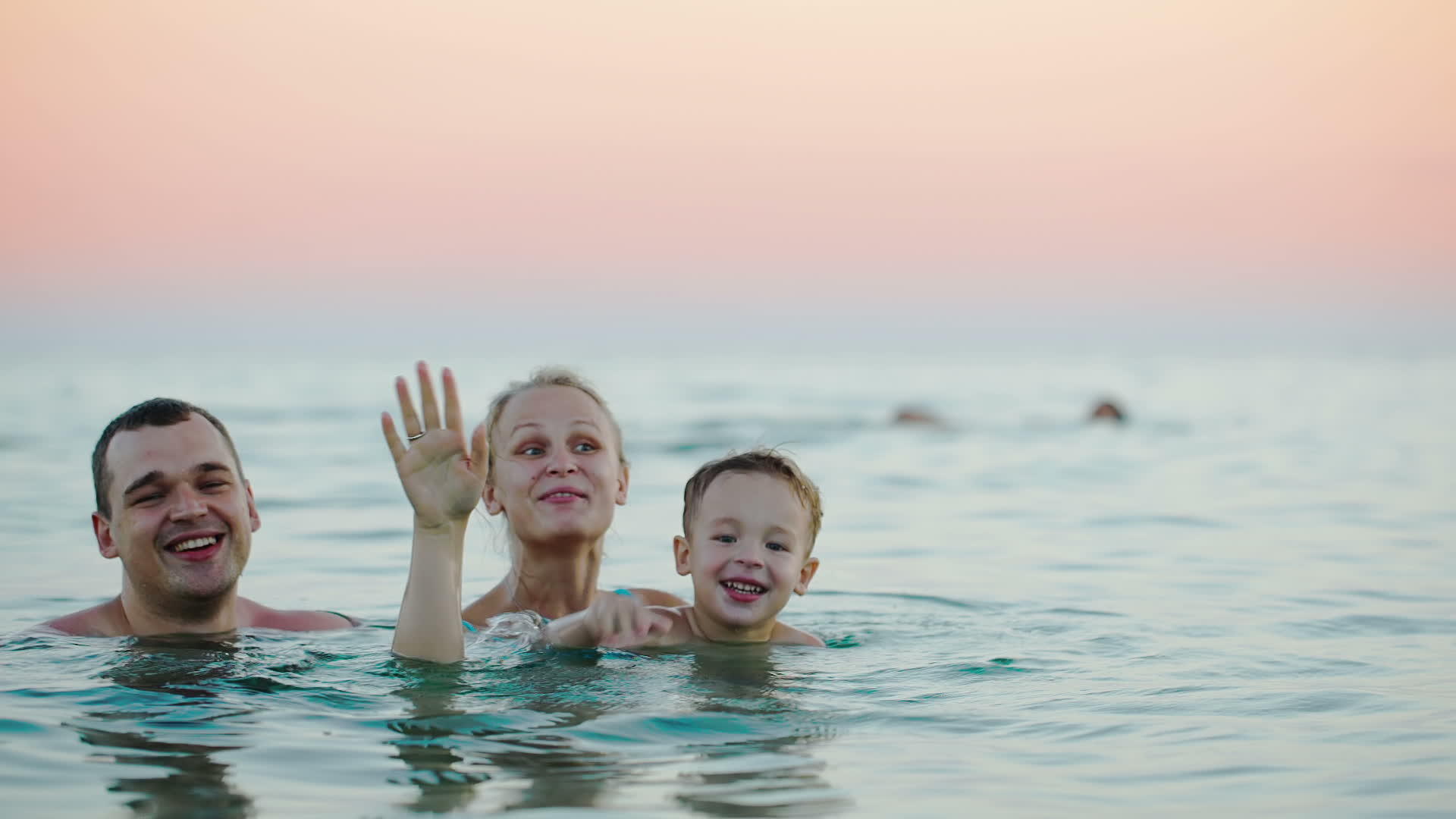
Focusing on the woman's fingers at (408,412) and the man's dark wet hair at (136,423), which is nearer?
the woman's fingers at (408,412)

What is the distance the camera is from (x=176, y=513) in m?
5.43

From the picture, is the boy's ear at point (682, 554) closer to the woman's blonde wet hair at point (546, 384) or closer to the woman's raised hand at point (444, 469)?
the woman's blonde wet hair at point (546, 384)

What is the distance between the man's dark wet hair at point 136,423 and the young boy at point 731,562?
1.61 meters

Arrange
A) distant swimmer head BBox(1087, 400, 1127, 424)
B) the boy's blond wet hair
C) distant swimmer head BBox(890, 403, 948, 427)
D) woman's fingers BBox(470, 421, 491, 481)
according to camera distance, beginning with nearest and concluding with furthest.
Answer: woman's fingers BBox(470, 421, 491, 481)
the boy's blond wet hair
distant swimmer head BBox(890, 403, 948, 427)
distant swimmer head BBox(1087, 400, 1127, 424)

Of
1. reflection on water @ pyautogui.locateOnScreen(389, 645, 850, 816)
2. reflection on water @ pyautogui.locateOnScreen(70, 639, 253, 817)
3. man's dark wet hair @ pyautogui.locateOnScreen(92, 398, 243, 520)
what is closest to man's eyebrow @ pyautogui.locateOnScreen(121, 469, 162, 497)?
man's dark wet hair @ pyautogui.locateOnScreen(92, 398, 243, 520)

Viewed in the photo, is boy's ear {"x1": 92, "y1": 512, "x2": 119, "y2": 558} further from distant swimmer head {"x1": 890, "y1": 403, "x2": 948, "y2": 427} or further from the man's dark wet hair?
distant swimmer head {"x1": 890, "y1": 403, "x2": 948, "y2": 427}

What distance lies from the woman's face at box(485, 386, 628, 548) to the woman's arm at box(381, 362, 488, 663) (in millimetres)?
1543

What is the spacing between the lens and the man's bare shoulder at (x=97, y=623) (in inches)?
233

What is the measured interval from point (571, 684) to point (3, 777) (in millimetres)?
1928

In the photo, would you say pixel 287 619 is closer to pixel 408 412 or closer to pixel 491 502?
pixel 491 502

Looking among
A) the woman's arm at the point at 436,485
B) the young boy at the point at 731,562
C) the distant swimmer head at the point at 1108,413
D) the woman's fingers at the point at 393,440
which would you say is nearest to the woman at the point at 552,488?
the young boy at the point at 731,562

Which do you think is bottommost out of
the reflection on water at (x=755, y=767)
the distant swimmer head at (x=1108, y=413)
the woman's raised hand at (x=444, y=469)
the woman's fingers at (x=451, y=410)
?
the reflection on water at (x=755, y=767)

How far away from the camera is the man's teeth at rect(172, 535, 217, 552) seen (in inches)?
218

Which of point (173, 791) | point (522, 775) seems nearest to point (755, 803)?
point (522, 775)
